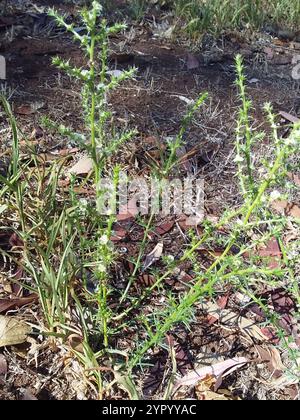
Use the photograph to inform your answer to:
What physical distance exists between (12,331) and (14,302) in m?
0.11

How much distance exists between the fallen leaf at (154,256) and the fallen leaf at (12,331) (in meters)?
0.50

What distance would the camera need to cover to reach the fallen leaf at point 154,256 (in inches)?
75.5

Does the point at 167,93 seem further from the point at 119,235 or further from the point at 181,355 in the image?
the point at 181,355

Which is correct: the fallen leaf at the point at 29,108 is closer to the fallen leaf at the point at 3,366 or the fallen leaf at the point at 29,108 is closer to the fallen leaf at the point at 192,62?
the fallen leaf at the point at 192,62

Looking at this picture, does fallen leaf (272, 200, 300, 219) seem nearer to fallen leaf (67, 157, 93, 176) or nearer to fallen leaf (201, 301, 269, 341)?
fallen leaf (201, 301, 269, 341)

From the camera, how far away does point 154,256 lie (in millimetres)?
1956

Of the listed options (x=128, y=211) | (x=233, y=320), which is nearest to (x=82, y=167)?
→ (x=128, y=211)

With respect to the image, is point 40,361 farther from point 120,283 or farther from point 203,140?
point 203,140

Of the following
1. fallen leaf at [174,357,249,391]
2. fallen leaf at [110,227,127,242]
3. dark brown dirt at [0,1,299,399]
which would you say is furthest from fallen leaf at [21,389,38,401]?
fallen leaf at [110,227,127,242]

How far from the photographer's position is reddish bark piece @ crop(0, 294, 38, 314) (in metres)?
1.71

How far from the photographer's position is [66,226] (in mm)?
1805

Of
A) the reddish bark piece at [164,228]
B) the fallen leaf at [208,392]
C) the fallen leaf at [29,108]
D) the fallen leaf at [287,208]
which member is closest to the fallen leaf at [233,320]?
the fallen leaf at [208,392]

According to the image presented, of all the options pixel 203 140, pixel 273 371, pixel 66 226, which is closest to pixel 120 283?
pixel 66 226

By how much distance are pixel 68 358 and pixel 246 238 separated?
0.89 m
